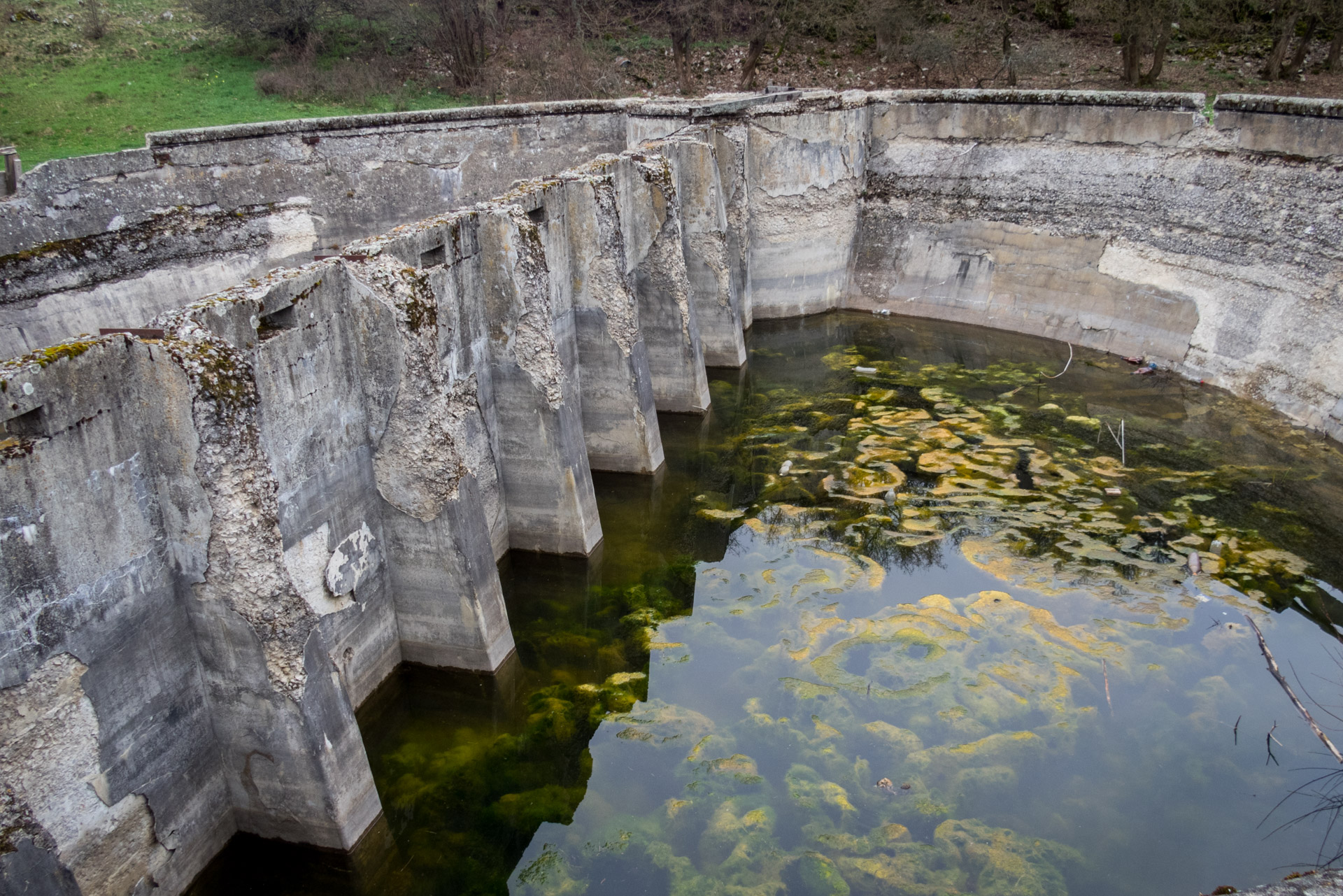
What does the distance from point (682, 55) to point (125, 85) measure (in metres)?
11.1

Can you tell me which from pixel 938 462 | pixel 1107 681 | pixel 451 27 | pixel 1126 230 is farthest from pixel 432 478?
pixel 451 27

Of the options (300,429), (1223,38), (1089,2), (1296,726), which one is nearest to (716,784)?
(300,429)

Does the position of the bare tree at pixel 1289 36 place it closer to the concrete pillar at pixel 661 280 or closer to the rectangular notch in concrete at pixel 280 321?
the concrete pillar at pixel 661 280

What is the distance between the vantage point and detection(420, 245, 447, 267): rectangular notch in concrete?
6.68 m

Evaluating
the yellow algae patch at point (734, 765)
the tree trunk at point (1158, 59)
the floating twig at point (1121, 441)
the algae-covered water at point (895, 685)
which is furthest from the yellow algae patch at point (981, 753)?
the tree trunk at point (1158, 59)

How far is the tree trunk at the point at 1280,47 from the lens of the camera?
15922mm

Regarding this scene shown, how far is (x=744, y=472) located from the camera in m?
9.95

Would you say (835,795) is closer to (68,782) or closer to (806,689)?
(806,689)

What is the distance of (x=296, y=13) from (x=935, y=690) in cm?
1960

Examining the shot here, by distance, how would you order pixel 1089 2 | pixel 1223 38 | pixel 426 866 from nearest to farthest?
pixel 426 866
pixel 1089 2
pixel 1223 38

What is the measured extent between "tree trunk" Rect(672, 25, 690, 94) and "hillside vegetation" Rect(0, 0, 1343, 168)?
4 centimetres

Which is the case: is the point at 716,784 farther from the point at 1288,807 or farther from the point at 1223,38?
the point at 1223,38

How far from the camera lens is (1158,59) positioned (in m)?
16.6

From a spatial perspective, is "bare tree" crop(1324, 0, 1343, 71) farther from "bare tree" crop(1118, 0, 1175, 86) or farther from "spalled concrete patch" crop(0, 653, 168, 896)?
"spalled concrete patch" crop(0, 653, 168, 896)
